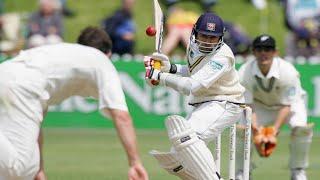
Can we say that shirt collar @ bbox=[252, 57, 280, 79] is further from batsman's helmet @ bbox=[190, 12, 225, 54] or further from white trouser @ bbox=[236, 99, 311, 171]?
batsman's helmet @ bbox=[190, 12, 225, 54]

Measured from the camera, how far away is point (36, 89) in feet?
18.2

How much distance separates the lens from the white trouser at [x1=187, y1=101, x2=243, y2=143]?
24.3 ft

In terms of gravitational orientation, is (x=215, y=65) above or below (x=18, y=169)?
above

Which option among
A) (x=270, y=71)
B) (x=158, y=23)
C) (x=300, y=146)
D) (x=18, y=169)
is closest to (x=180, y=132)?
(x=158, y=23)

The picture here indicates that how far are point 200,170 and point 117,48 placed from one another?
8.45m

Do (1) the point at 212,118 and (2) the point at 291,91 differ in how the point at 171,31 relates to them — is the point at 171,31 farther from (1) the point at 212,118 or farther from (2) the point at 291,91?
(1) the point at 212,118

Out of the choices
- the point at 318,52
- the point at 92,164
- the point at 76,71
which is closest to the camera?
the point at 76,71

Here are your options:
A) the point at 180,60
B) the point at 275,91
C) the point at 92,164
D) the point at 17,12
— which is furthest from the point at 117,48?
the point at 275,91

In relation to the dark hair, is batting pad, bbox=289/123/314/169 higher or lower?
lower

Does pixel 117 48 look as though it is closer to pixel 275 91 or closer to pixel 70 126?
pixel 70 126

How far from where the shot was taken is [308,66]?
46.3 ft

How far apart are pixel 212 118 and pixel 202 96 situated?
24 centimetres

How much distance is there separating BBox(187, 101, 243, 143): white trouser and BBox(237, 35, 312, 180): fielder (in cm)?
144

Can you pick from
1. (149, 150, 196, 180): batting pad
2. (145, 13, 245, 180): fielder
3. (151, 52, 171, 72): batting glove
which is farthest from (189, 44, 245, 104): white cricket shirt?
(149, 150, 196, 180): batting pad
